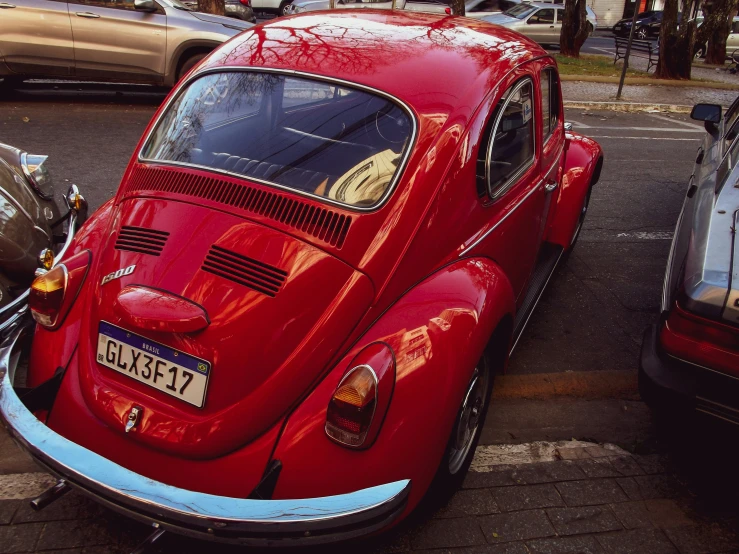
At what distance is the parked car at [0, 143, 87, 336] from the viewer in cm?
343

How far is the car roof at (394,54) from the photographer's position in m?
2.88

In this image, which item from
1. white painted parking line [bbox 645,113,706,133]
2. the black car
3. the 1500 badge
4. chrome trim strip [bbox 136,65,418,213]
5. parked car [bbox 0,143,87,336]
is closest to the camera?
the 1500 badge

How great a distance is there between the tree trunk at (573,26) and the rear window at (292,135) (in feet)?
59.0

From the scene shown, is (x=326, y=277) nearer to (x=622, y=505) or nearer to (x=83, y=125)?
(x=622, y=505)

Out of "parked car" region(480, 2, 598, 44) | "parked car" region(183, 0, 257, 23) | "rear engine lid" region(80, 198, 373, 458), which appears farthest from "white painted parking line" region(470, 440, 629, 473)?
"parked car" region(480, 2, 598, 44)

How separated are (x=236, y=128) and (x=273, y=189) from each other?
1.72ft

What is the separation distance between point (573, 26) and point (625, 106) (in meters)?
8.08

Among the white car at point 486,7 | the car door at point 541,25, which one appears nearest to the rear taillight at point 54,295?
the white car at point 486,7

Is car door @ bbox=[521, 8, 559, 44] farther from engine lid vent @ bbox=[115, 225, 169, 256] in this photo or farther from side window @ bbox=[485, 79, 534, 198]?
engine lid vent @ bbox=[115, 225, 169, 256]

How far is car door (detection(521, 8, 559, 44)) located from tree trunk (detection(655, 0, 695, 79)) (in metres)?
5.90

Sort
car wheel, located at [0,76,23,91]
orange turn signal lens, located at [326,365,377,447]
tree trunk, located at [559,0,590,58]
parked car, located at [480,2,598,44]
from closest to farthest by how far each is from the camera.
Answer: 1. orange turn signal lens, located at [326,365,377,447]
2. car wheel, located at [0,76,23,91]
3. tree trunk, located at [559,0,590,58]
4. parked car, located at [480,2,598,44]

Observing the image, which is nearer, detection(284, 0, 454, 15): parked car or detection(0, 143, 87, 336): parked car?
detection(0, 143, 87, 336): parked car

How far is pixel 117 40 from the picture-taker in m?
8.70

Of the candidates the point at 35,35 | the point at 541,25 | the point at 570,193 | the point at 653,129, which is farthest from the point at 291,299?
the point at 541,25
